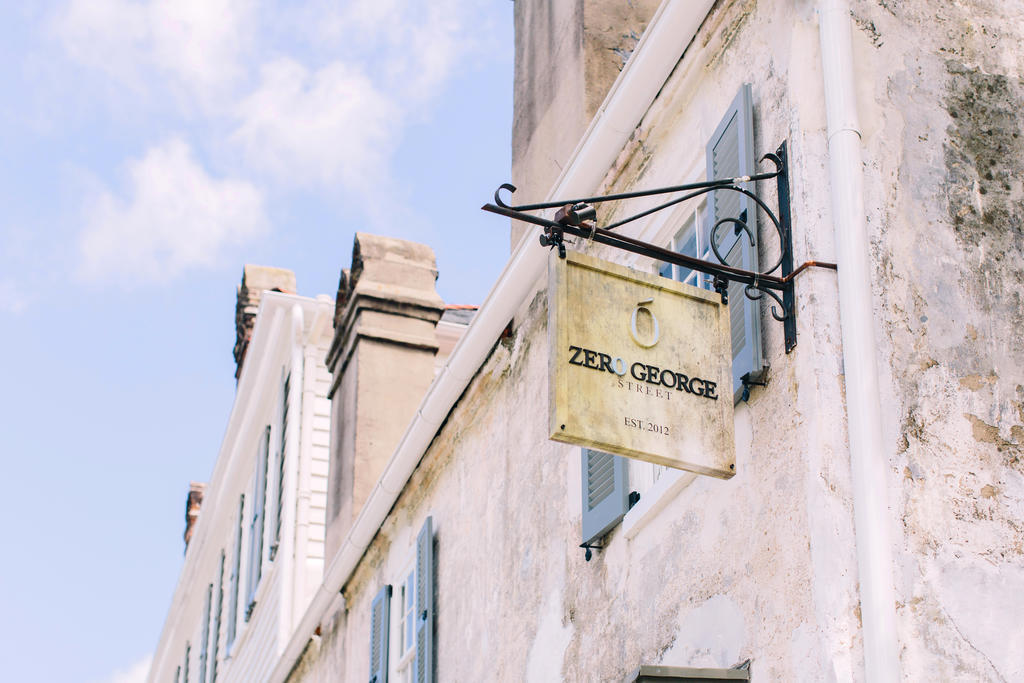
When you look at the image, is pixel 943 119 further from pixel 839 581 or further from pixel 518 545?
pixel 518 545

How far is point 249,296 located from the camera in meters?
21.3

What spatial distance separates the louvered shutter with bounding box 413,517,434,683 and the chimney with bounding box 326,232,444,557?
2.98 meters

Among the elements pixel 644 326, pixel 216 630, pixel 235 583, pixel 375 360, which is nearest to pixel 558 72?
pixel 375 360

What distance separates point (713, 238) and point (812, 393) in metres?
0.81

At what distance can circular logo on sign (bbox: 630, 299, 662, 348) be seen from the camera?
5527 mm

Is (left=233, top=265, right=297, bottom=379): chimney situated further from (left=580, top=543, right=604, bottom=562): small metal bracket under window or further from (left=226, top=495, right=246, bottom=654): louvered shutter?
(left=580, top=543, right=604, bottom=562): small metal bracket under window

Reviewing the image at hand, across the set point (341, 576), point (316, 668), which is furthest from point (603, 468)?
point (316, 668)

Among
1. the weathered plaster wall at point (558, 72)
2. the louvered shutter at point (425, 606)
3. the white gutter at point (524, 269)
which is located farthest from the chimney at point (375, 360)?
the weathered plaster wall at point (558, 72)

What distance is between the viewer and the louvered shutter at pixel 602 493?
6.97m

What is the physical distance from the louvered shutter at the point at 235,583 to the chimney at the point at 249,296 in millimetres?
3314

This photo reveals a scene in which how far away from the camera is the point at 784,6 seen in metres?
6.35

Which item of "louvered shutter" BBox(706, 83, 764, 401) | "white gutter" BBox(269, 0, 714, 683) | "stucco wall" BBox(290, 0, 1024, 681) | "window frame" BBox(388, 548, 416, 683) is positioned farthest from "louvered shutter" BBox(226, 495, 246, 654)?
"louvered shutter" BBox(706, 83, 764, 401)

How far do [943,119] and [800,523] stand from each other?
1919 millimetres

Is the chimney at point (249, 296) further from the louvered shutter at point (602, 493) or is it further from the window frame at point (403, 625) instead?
the louvered shutter at point (602, 493)
